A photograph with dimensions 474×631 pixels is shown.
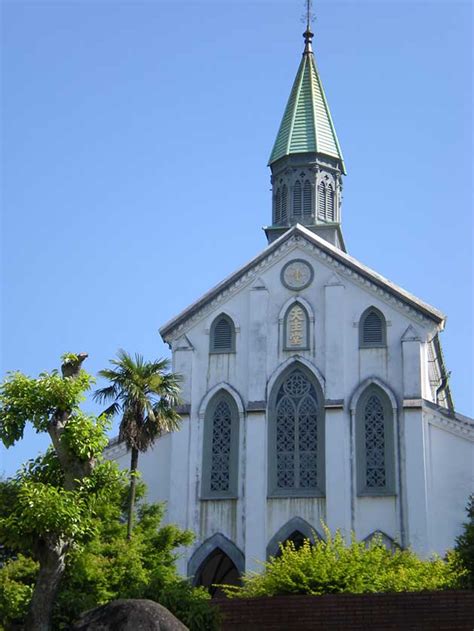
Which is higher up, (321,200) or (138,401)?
(321,200)

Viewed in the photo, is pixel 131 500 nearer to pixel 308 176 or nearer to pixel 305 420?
pixel 305 420

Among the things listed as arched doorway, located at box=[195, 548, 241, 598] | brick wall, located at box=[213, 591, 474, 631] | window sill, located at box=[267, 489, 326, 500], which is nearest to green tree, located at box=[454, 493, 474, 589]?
brick wall, located at box=[213, 591, 474, 631]

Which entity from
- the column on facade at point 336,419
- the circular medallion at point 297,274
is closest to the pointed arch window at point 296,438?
the column on facade at point 336,419

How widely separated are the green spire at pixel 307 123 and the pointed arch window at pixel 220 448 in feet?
42.1

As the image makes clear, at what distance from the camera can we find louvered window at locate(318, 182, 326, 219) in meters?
48.3

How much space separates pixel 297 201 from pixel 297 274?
22.4ft

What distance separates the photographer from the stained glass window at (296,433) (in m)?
39.9

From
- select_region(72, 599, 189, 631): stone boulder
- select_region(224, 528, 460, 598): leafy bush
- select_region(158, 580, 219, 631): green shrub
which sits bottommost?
select_region(72, 599, 189, 631): stone boulder

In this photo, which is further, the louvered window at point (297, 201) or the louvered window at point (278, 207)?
the louvered window at point (278, 207)

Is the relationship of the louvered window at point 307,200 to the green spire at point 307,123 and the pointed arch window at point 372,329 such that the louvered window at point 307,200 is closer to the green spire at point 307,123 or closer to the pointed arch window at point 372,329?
the green spire at point 307,123

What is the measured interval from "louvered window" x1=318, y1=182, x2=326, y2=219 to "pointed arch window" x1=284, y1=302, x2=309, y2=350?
7444 millimetres

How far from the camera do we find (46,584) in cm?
2252

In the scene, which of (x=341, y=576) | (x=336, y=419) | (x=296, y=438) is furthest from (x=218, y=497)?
(x=341, y=576)

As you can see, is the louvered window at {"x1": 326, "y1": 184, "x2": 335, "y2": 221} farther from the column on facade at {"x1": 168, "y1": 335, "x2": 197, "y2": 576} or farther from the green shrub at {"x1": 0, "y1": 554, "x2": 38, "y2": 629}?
the green shrub at {"x1": 0, "y1": 554, "x2": 38, "y2": 629}
